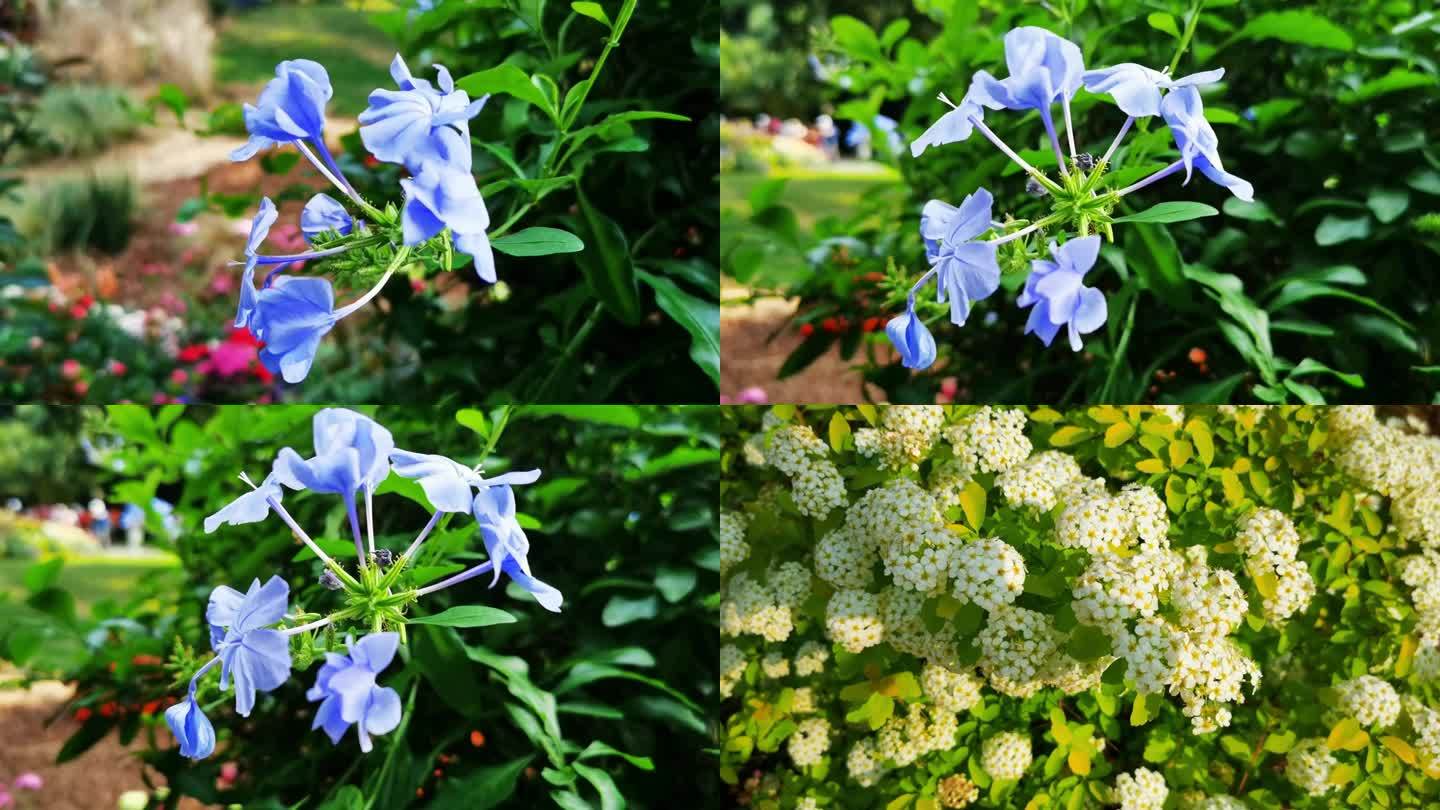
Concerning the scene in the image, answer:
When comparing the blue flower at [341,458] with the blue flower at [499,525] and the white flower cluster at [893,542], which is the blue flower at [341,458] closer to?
the blue flower at [499,525]

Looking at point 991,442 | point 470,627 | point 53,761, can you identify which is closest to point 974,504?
point 991,442

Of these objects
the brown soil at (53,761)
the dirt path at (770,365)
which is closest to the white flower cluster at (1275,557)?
the dirt path at (770,365)

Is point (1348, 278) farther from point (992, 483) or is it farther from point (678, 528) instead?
point (678, 528)

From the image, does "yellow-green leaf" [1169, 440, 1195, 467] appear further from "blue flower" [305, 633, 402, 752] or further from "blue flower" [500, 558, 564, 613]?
"blue flower" [305, 633, 402, 752]

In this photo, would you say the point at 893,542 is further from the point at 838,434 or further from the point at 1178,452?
the point at 1178,452

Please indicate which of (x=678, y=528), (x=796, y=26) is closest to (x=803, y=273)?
(x=678, y=528)
